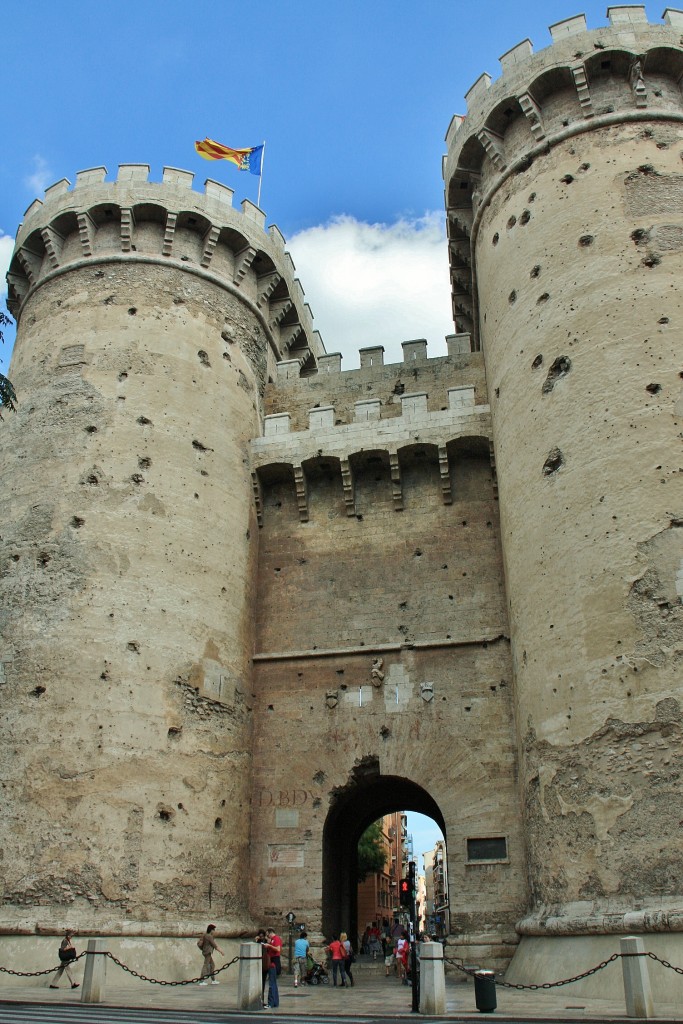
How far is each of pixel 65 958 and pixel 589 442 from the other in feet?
33.4

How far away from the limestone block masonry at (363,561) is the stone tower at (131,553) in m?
0.06

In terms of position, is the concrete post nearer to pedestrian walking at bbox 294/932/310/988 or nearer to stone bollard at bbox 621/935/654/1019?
stone bollard at bbox 621/935/654/1019

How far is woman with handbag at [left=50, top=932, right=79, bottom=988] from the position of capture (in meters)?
10.7

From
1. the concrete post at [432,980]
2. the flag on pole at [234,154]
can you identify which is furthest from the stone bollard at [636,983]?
the flag on pole at [234,154]

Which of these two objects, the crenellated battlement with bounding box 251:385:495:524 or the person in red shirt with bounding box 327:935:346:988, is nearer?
the person in red shirt with bounding box 327:935:346:988

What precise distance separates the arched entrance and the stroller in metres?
0.66

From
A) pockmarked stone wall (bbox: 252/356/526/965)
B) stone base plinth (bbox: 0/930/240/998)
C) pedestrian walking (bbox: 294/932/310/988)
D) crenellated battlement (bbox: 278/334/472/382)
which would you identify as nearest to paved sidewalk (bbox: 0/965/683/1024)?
stone base plinth (bbox: 0/930/240/998)

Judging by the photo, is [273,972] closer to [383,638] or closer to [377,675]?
[377,675]

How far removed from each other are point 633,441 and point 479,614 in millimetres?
4334

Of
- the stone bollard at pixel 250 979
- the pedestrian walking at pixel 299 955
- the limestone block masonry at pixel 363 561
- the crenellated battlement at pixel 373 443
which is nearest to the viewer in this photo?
the stone bollard at pixel 250 979

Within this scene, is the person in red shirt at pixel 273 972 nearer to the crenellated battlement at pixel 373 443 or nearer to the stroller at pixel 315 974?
the stroller at pixel 315 974

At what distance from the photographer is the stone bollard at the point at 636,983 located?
7527 mm

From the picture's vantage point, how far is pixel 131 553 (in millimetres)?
14195

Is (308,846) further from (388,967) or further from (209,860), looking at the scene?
(388,967)
